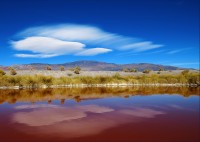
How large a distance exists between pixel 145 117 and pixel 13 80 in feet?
Result: 69.0

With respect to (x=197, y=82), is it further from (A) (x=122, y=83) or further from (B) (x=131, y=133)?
(B) (x=131, y=133)

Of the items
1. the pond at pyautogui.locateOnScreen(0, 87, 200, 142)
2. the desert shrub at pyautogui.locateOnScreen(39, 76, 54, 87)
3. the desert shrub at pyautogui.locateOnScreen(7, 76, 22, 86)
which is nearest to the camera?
the pond at pyautogui.locateOnScreen(0, 87, 200, 142)

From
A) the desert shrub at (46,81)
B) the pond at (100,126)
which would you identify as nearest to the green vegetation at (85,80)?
the desert shrub at (46,81)

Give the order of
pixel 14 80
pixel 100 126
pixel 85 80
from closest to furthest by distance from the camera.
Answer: pixel 100 126, pixel 14 80, pixel 85 80

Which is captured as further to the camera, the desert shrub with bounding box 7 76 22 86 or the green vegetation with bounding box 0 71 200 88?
the green vegetation with bounding box 0 71 200 88

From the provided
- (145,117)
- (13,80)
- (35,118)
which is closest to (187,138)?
(145,117)

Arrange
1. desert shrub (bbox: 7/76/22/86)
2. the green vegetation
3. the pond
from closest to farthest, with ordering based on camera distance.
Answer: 1. the pond
2. desert shrub (bbox: 7/76/22/86)
3. the green vegetation

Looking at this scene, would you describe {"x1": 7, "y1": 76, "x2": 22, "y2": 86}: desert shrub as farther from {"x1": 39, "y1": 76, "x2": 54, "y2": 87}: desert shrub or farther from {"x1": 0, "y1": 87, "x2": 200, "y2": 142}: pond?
{"x1": 0, "y1": 87, "x2": 200, "y2": 142}: pond

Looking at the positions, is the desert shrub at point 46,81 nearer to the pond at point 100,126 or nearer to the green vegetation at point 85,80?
the green vegetation at point 85,80

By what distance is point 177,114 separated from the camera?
11.2 metres

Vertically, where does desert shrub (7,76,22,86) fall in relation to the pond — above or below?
above

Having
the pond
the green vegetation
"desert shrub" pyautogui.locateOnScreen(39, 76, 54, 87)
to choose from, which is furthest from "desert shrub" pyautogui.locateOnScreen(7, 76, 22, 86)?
the pond

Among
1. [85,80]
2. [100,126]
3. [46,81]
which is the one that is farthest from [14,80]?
[100,126]

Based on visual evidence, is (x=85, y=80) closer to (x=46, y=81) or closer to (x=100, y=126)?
(x=46, y=81)
